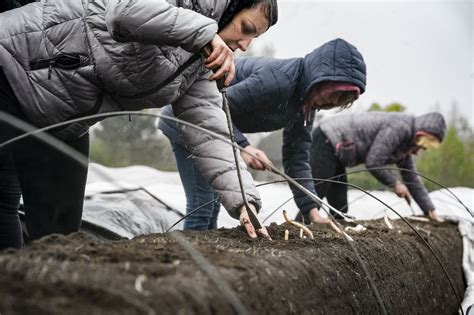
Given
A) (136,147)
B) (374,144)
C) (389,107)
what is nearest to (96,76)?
(374,144)

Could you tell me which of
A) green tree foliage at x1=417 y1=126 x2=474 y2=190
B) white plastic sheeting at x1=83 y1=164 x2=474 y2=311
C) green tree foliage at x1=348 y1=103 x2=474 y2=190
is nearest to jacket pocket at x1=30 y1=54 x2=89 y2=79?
white plastic sheeting at x1=83 y1=164 x2=474 y2=311

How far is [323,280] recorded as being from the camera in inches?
63.6

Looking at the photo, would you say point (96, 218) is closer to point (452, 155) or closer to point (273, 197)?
point (273, 197)

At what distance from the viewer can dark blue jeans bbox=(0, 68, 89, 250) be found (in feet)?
6.00

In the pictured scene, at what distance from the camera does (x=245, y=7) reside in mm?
2023

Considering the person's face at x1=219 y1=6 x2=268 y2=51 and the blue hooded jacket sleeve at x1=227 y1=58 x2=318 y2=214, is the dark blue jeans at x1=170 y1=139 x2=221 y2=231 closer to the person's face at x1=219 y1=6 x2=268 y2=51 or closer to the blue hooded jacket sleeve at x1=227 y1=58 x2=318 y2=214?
the blue hooded jacket sleeve at x1=227 y1=58 x2=318 y2=214

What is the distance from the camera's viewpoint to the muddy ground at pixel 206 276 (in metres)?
0.91

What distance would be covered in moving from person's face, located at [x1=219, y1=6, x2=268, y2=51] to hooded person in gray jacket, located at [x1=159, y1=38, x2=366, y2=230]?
75cm

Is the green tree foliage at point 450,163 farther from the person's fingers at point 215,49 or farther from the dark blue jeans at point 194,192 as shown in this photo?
the person's fingers at point 215,49

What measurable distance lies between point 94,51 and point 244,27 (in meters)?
0.51

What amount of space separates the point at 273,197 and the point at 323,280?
338 cm

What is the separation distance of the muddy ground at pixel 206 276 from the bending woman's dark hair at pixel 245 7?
2.11ft

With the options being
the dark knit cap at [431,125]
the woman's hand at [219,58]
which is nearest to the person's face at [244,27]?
the woman's hand at [219,58]

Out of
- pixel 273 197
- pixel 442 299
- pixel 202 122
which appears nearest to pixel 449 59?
pixel 273 197
